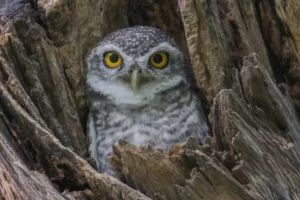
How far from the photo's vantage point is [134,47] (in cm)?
402

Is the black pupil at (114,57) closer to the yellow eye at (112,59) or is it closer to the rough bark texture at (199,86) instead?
the yellow eye at (112,59)

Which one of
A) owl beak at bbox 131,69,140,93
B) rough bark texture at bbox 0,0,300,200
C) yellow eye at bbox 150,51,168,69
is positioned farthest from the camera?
yellow eye at bbox 150,51,168,69

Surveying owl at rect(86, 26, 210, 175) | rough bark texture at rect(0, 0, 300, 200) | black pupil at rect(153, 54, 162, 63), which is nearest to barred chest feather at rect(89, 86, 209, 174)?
owl at rect(86, 26, 210, 175)

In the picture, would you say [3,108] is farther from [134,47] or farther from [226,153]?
[226,153]

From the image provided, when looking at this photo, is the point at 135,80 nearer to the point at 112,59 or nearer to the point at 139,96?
the point at 139,96

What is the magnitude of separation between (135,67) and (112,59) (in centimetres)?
25

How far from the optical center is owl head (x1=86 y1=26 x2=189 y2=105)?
3998 mm

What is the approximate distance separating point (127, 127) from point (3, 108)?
Result: 871 mm

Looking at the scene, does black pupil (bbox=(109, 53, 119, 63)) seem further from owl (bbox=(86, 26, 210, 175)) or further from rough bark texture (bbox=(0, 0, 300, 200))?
rough bark texture (bbox=(0, 0, 300, 200))

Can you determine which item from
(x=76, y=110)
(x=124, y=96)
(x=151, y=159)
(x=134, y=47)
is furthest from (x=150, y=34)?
(x=151, y=159)

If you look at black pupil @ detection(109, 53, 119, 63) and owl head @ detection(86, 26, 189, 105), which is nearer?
owl head @ detection(86, 26, 189, 105)

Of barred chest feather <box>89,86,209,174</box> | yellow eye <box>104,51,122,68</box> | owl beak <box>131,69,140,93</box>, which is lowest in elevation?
barred chest feather <box>89,86,209,174</box>

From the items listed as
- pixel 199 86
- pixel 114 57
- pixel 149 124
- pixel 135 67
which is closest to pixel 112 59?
pixel 114 57

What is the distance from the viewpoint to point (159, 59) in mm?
4117
